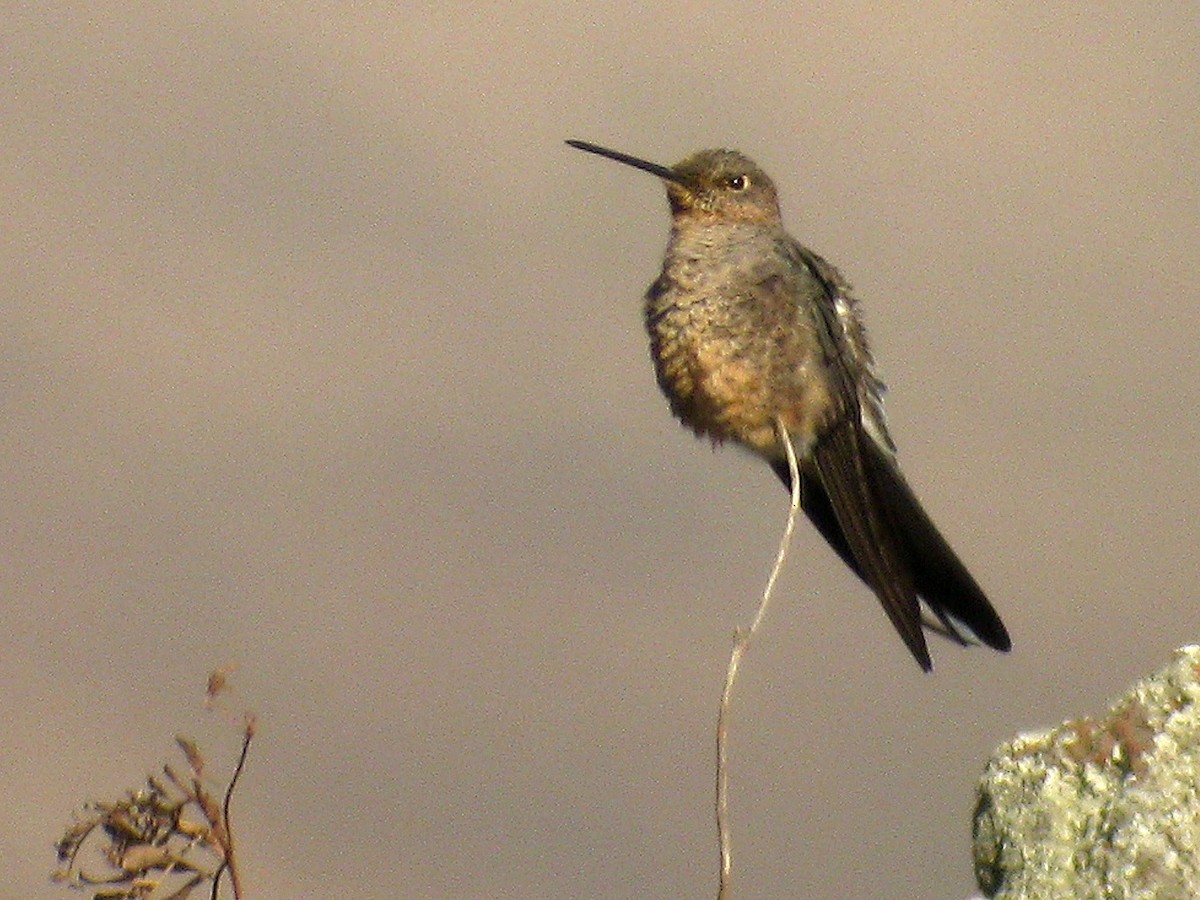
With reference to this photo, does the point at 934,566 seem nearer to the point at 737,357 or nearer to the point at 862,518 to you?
the point at 862,518

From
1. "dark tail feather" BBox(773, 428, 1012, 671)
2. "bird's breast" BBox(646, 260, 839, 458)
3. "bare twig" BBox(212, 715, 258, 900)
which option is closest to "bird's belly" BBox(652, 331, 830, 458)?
"bird's breast" BBox(646, 260, 839, 458)

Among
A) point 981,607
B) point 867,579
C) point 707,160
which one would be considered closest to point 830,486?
point 867,579

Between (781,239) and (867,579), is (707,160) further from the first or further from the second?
(867,579)

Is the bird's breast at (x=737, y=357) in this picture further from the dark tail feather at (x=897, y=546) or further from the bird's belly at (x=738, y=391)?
the dark tail feather at (x=897, y=546)

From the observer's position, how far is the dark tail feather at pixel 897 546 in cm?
376

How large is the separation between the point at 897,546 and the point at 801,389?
41 centimetres

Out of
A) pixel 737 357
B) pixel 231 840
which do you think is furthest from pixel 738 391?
pixel 231 840

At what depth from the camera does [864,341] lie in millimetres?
4434

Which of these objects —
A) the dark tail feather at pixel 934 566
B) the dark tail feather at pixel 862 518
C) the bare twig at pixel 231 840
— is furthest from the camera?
the dark tail feather at pixel 862 518

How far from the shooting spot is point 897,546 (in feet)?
13.4

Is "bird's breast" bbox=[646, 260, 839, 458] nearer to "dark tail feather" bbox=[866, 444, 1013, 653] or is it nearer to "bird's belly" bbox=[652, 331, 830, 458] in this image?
"bird's belly" bbox=[652, 331, 830, 458]

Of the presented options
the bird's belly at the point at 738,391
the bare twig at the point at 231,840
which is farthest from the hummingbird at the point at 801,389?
the bare twig at the point at 231,840

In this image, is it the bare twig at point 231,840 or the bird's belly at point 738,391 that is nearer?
the bare twig at point 231,840

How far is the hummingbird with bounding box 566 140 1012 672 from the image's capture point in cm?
402
